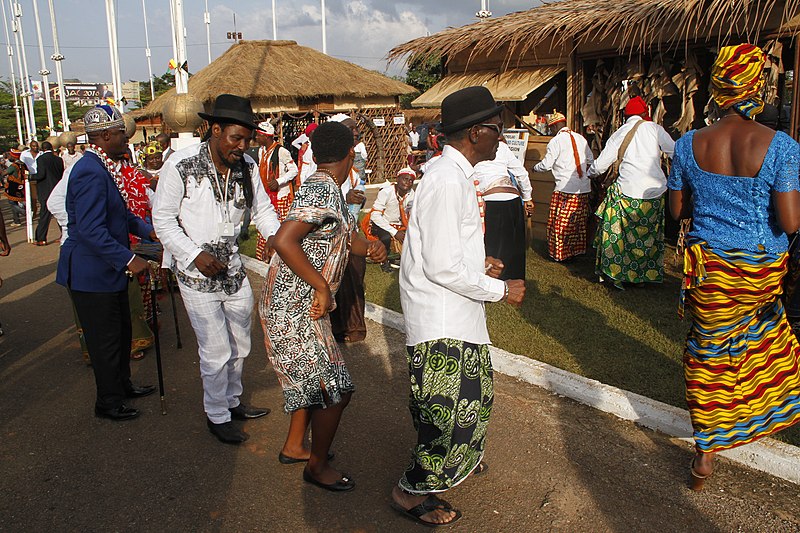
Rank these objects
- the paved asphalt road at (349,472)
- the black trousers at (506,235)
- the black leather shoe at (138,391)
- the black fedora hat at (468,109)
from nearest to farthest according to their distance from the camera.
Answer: the black fedora hat at (468,109), the paved asphalt road at (349,472), the black leather shoe at (138,391), the black trousers at (506,235)

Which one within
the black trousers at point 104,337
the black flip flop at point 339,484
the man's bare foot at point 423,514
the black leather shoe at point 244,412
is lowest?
the black leather shoe at point 244,412

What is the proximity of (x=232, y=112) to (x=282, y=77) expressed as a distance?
18.0m

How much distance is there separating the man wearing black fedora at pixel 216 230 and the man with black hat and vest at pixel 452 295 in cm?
135

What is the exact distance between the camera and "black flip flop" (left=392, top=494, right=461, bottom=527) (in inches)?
126

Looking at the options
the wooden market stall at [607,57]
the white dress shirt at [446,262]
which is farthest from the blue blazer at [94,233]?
the wooden market stall at [607,57]

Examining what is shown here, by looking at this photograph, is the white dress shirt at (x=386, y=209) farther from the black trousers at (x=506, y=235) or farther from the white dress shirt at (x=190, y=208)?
the white dress shirt at (x=190, y=208)

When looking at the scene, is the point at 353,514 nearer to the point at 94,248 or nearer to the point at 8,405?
the point at 94,248

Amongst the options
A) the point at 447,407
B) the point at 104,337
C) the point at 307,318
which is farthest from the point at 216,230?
the point at 447,407

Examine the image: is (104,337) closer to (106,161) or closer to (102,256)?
(102,256)

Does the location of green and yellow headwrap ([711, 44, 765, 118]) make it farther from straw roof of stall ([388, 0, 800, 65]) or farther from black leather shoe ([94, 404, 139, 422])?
black leather shoe ([94, 404, 139, 422])

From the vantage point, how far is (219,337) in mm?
4055

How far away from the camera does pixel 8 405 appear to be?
4.97 metres

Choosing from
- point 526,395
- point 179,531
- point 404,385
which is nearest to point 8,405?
point 179,531

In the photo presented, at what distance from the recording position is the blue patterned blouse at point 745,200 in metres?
3.17
